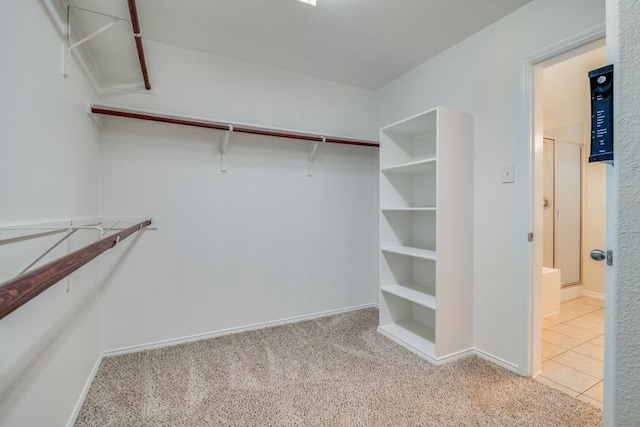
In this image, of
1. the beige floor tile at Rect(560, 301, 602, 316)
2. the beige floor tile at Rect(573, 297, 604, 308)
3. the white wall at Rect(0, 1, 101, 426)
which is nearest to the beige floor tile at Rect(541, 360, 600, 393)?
the beige floor tile at Rect(560, 301, 602, 316)

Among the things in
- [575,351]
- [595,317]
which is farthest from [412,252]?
[595,317]

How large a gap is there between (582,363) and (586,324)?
0.99m

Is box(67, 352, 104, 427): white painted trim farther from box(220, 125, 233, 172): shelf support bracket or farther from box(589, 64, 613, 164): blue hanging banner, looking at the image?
box(589, 64, 613, 164): blue hanging banner

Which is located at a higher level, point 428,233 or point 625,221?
point 625,221

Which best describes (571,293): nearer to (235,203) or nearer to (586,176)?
(586,176)

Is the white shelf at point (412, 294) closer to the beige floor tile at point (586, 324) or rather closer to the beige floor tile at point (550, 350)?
the beige floor tile at point (550, 350)

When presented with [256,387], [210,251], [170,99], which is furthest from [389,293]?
[170,99]

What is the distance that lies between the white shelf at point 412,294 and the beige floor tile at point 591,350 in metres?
1.18

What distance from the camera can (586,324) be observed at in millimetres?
2758

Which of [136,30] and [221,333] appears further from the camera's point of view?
[221,333]

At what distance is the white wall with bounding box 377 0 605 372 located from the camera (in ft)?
5.96

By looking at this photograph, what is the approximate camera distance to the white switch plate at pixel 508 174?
6.29ft

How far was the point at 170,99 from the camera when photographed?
2.28 meters

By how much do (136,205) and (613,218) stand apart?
8.37 feet
